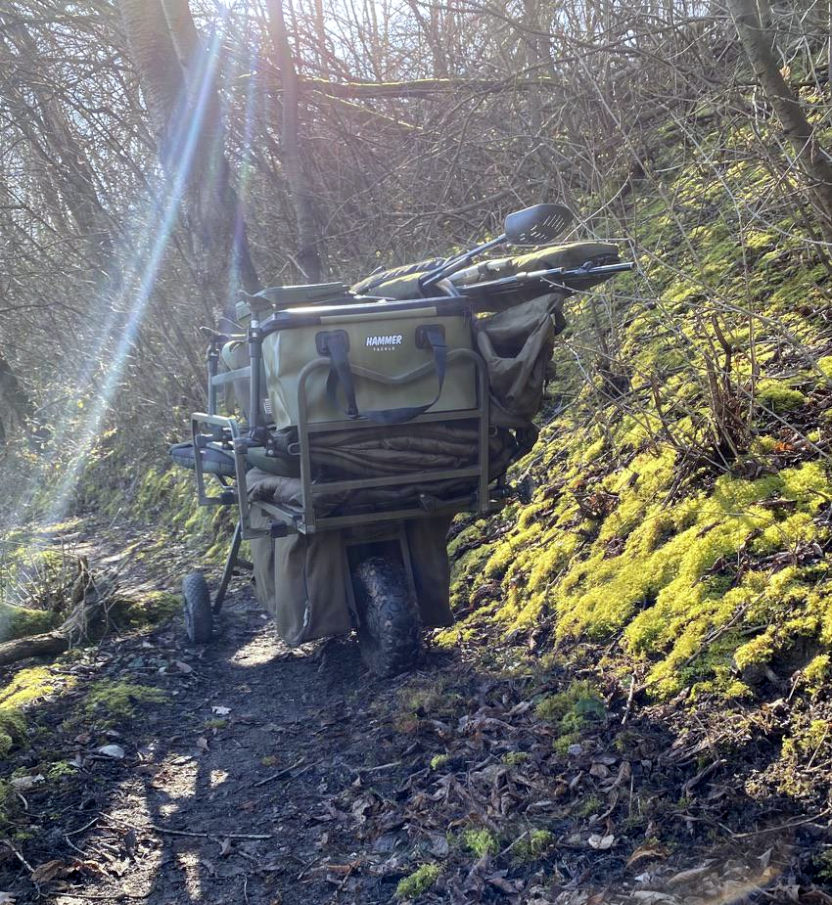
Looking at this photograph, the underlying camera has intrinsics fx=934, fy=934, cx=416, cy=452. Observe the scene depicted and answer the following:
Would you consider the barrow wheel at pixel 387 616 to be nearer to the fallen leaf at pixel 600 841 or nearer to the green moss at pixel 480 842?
the green moss at pixel 480 842

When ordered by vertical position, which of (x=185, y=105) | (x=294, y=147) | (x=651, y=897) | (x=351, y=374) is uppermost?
(x=185, y=105)

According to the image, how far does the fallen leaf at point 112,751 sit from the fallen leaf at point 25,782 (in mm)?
418

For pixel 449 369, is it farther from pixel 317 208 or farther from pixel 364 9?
pixel 364 9

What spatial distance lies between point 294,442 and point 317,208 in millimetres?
6378

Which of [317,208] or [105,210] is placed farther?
[105,210]

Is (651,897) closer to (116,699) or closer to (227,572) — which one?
(116,699)

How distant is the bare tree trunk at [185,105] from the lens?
920cm

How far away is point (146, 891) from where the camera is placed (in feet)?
11.6

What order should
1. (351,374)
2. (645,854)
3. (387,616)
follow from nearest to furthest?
(645,854)
(351,374)
(387,616)

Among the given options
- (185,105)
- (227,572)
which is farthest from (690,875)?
(185,105)

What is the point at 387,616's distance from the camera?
5.18 metres

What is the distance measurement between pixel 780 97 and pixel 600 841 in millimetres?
3488

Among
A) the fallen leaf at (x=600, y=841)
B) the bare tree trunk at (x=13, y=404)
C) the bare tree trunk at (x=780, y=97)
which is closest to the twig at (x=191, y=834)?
the fallen leaf at (x=600, y=841)

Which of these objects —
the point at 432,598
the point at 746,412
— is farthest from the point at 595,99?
the point at 432,598
